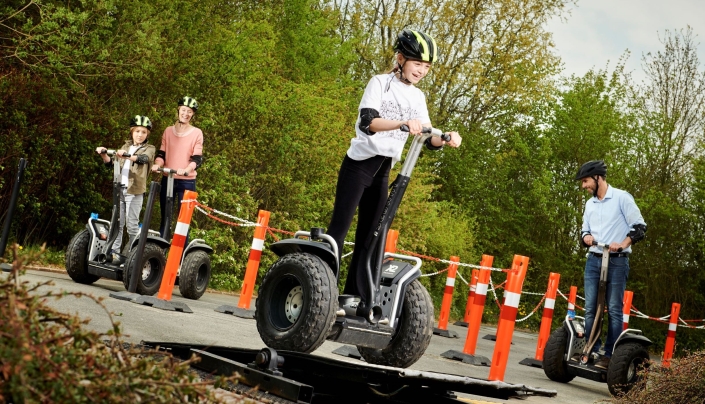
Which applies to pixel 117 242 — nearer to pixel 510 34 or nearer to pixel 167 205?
pixel 167 205

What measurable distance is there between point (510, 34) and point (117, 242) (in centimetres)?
2664

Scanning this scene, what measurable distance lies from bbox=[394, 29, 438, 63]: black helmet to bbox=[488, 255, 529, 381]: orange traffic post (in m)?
3.97

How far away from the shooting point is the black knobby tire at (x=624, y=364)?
10031mm

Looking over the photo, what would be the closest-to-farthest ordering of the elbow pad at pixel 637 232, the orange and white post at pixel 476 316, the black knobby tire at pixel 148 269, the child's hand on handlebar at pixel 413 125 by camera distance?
the child's hand on handlebar at pixel 413 125 < the elbow pad at pixel 637 232 < the black knobby tire at pixel 148 269 < the orange and white post at pixel 476 316

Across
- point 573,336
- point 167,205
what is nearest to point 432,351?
point 573,336

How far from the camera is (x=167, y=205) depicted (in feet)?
38.9

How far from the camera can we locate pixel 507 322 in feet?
32.3

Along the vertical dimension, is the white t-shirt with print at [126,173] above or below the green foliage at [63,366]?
above

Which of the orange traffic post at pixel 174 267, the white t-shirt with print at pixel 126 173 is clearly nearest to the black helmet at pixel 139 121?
the white t-shirt with print at pixel 126 173

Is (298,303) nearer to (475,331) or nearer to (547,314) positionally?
(475,331)

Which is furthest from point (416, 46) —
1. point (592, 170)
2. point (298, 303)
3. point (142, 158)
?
point (142, 158)

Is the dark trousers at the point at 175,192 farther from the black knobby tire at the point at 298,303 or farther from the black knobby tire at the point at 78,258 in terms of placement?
the black knobby tire at the point at 298,303

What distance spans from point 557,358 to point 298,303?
5.89 meters

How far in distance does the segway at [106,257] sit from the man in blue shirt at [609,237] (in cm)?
512
